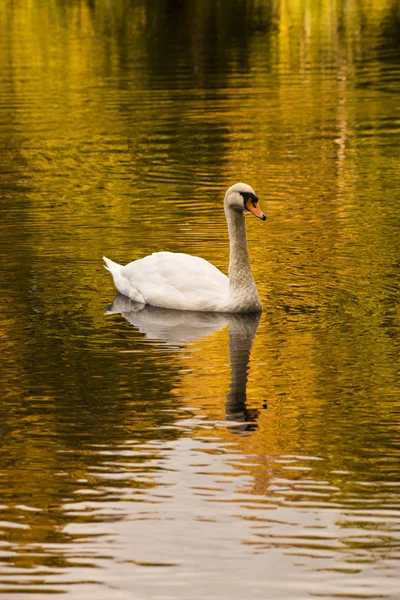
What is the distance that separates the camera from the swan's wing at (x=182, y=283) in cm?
1546

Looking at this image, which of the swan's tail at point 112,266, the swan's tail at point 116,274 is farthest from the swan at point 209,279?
the swan's tail at point 112,266

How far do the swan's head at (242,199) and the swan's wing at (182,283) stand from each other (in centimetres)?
70

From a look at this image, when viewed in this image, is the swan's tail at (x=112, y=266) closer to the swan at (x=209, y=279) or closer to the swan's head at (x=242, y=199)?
the swan at (x=209, y=279)

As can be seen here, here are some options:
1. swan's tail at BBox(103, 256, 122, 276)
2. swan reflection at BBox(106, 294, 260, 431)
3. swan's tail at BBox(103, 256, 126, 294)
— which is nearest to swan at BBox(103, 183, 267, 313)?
swan reflection at BBox(106, 294, 260, 431)

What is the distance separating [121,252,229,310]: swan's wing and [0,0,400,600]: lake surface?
6.8 inches

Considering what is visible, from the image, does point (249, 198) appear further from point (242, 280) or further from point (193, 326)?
point (193, 326)

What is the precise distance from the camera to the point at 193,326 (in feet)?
49.1

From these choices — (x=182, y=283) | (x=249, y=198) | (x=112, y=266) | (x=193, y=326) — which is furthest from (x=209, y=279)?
(x=112, y=266)

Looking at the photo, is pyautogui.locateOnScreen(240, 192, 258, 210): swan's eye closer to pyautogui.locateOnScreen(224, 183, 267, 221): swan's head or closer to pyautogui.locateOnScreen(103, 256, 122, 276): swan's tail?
pyautogui.locateOnScreen(224, 183, 267, 221): swan's head

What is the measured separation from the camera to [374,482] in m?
9.90

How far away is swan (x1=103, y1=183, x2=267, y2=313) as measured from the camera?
15.1 metres

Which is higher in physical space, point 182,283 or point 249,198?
point 249,198

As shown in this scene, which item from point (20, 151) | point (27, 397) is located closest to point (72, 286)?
point (27, 397)

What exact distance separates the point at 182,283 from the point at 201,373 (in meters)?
2.67
